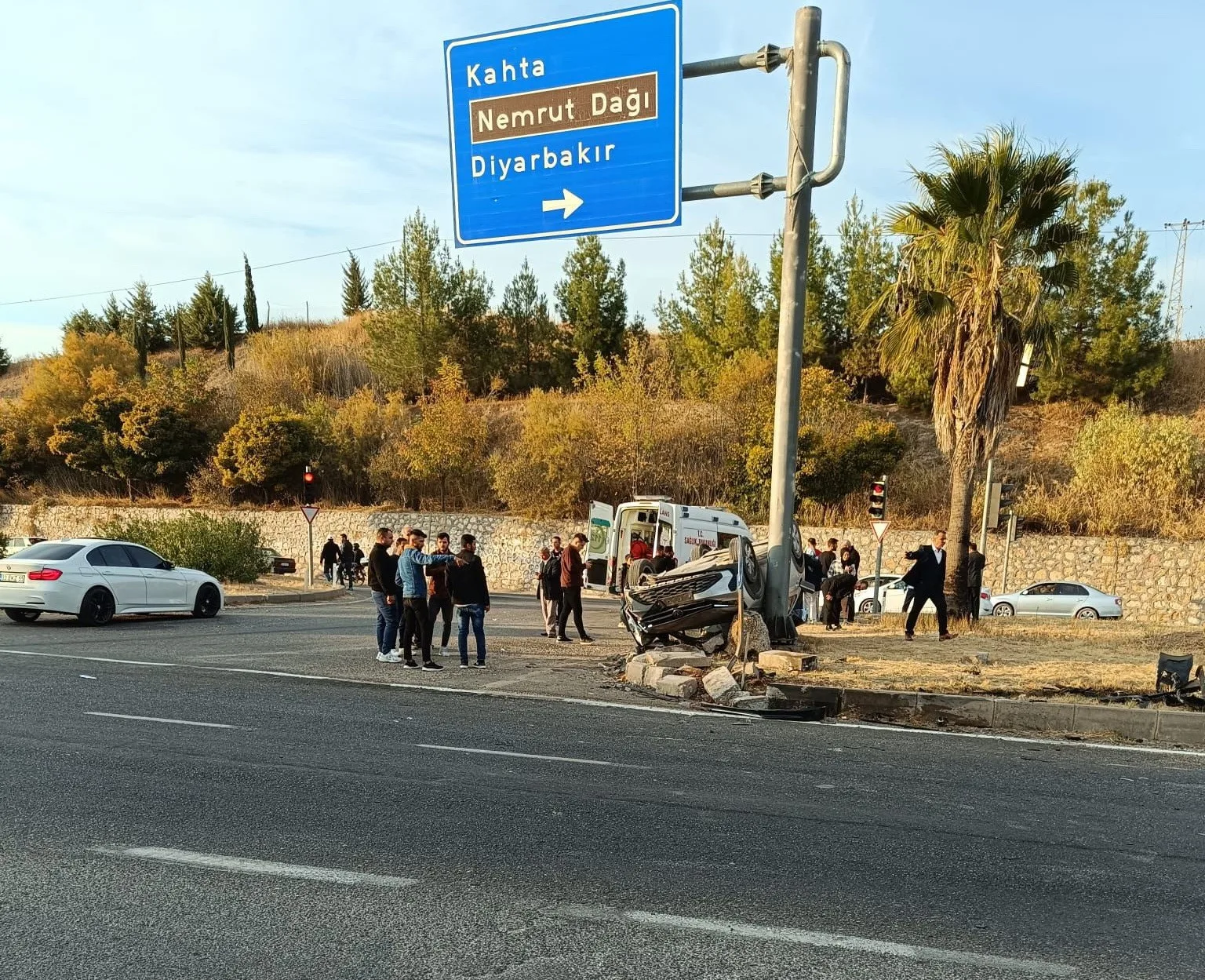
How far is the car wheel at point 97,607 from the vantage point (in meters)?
17.4

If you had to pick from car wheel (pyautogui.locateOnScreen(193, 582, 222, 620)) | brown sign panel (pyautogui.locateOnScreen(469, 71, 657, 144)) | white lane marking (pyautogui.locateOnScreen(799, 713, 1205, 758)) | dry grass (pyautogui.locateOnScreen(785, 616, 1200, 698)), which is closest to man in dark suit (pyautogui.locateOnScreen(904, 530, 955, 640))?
dry grass (pyautogui.locateOnScreen(785, 616, 1200, 698))

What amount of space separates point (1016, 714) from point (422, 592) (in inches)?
276

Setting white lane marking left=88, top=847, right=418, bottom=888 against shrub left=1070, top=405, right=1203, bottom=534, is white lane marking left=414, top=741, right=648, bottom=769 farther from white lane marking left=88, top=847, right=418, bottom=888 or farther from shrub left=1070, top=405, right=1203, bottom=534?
shrub left=1070, top=405, right=1203, bottom=534

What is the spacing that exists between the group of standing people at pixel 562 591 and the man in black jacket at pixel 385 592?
383 cm

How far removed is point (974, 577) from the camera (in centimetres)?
1919

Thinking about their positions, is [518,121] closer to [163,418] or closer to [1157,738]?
[1157,738]

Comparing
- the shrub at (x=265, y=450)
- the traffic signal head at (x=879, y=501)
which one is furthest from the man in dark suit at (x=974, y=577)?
the shrub at (x=265, y=450)

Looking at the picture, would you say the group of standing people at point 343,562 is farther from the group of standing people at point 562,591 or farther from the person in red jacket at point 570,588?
the person in red jacket at point 570,588

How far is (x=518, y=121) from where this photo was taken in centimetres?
1255

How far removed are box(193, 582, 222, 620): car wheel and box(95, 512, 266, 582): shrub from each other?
7.17 m

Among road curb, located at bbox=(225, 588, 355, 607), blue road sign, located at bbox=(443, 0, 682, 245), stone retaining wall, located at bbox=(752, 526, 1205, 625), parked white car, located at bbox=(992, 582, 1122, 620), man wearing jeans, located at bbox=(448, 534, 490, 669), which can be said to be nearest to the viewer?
blue road sign, located at bbox=(443, 0, 682, 245)

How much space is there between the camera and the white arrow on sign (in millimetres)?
12250

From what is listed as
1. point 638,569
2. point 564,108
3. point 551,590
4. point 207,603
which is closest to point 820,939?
point 564,108

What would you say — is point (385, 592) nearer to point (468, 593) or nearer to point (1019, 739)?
point (468, 593)
